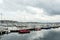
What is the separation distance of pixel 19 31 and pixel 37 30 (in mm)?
35198

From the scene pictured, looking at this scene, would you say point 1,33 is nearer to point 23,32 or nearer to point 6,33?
point 6,33

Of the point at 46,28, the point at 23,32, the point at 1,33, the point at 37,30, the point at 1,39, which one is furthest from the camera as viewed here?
the point at 46,28

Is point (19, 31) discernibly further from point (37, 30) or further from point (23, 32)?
point (37, 30)

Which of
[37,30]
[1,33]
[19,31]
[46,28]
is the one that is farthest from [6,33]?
[46,28]

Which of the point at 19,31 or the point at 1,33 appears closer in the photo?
the point at 1,33

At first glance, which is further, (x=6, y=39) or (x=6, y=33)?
(x=6, y=33)

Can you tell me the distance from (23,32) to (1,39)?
41.0 metres

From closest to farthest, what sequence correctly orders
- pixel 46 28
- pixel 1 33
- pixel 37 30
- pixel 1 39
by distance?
pixel 1 39 → pixel 1 33 → pixel 37 30 → pixel 46 28

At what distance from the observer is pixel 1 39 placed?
90938 millimetres

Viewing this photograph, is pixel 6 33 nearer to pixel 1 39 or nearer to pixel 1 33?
pixel 1 33

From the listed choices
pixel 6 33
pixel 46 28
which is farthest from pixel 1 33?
pixel 46 28

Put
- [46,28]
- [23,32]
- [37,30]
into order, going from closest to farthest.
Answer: [23,32] < [37,30] < [46,28]

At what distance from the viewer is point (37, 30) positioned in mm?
161875

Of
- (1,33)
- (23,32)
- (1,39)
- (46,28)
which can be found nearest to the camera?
(1,39)
